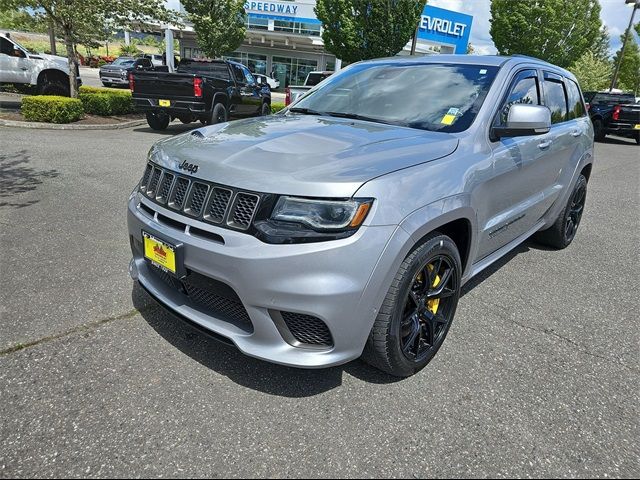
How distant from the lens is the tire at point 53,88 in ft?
44.1

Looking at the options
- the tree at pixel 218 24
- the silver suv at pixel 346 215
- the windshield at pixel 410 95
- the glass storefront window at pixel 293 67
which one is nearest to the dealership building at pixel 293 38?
the glass storefront window at pixel 293 67

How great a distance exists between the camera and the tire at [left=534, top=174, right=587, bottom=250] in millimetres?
4566

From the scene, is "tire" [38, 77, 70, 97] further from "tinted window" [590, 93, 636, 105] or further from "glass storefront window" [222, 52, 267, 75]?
"glass storefront window" [222, 52, 267, 75]

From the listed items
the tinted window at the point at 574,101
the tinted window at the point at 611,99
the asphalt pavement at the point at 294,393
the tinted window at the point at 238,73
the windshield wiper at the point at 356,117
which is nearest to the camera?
the asphalt pavement at the point at 294,393

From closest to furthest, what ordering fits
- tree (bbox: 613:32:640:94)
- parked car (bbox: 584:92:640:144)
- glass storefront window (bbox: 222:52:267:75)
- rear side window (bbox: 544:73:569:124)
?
1. rear side window (bbox: 544:73:569:124)
2. parked car (bbox: 584:92:640:144)
3. glass storefront window (bbox: 222:52:267:75)
4. tree (bbox: 613:32:640:94)

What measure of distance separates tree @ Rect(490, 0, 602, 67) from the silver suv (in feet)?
89.1

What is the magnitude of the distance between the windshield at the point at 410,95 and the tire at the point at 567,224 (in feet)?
6.76

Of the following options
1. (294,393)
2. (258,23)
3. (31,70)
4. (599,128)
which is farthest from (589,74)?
(294,393)

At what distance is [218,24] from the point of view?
22234 millimetres

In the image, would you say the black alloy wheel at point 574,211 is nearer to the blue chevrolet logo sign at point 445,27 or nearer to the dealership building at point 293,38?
the dealership building at point 293,38

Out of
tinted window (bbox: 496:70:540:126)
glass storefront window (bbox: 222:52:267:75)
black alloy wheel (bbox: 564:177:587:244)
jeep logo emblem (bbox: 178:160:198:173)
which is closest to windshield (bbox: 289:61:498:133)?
tinted window (bbox: 496:70:540:126)

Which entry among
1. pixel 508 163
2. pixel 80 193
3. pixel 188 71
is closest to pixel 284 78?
pixel 188 71

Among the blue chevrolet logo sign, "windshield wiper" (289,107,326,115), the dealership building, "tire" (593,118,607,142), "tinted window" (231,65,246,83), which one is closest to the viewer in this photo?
"windshield wiper" (289,107,326,115)

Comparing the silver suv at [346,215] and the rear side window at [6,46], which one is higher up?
the rear side window at [6,46]
